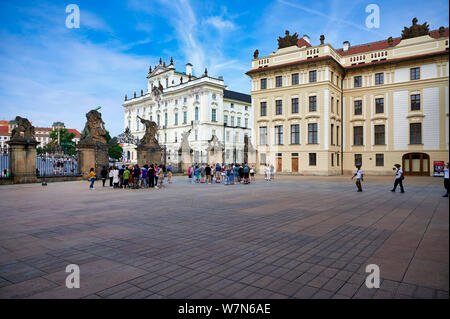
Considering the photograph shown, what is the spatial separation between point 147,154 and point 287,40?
2743 cm

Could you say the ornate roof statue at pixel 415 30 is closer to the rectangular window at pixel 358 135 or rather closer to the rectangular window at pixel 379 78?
the rectangular window at pixel 379 78

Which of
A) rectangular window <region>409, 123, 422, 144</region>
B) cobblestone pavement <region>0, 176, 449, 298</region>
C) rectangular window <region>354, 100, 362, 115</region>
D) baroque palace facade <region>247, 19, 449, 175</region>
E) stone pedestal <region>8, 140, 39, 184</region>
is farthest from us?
rectangular window <region>354, 100, 362, 115</region>

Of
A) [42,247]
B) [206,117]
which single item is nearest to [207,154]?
[206,117]

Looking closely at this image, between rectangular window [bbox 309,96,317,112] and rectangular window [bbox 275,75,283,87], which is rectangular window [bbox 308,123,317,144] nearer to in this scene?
rectangular window [bbox 309,96,317,112]

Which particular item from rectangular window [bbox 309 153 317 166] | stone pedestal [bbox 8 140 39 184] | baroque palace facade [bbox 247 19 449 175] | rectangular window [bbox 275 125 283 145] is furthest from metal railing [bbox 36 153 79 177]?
rectangular window [bbox 309 153 317 166]

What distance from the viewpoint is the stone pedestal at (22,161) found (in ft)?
73.3

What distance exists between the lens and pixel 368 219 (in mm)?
9156

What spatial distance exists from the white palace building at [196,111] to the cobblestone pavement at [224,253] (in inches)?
1869

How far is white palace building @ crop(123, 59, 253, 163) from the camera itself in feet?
203

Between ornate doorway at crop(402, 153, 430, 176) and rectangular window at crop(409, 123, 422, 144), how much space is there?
65.4 inches

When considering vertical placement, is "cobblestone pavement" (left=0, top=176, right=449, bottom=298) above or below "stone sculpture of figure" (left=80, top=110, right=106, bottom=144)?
below

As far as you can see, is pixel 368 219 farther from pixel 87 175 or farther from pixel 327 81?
pixel 327 81

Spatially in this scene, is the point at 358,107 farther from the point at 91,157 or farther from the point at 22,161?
the point at 22,161
